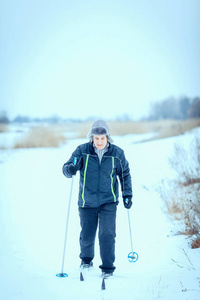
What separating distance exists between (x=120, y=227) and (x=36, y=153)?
8847 mm

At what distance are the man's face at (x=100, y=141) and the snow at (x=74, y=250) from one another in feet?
4.54

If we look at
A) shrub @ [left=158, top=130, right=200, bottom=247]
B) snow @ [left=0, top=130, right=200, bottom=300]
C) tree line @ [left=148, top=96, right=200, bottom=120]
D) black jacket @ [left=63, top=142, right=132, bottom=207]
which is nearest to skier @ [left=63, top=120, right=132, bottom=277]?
black jacket @ [left=63, top=142, right=132, bottom=207]

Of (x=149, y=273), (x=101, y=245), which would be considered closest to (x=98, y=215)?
(x=101, y=245)

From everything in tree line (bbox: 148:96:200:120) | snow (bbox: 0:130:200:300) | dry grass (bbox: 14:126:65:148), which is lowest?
snow (bbox: 0:130:200:300)

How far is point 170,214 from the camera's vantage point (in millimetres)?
5062

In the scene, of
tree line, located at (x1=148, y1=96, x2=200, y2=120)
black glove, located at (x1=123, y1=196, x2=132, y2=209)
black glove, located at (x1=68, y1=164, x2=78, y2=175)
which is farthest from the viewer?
tree line, located at (x1=148, y1=96, x2=200, y2=120)

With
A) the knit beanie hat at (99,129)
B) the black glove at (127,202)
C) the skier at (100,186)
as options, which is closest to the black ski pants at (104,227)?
the skier at (100,186)

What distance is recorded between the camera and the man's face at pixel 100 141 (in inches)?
120

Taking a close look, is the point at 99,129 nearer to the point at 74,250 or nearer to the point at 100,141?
the point at 100,141

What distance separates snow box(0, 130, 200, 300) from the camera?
8.95 feet

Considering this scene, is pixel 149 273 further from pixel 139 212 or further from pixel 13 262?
pixel 139 212

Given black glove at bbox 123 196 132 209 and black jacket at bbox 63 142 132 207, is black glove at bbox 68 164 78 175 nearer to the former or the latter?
black jacket at bbox 63 142 132 207

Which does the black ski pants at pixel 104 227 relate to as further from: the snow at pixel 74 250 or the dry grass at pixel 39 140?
the dry grass at pixel 39 140

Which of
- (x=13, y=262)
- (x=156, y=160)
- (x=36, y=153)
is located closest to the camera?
(x=13, y=262)
